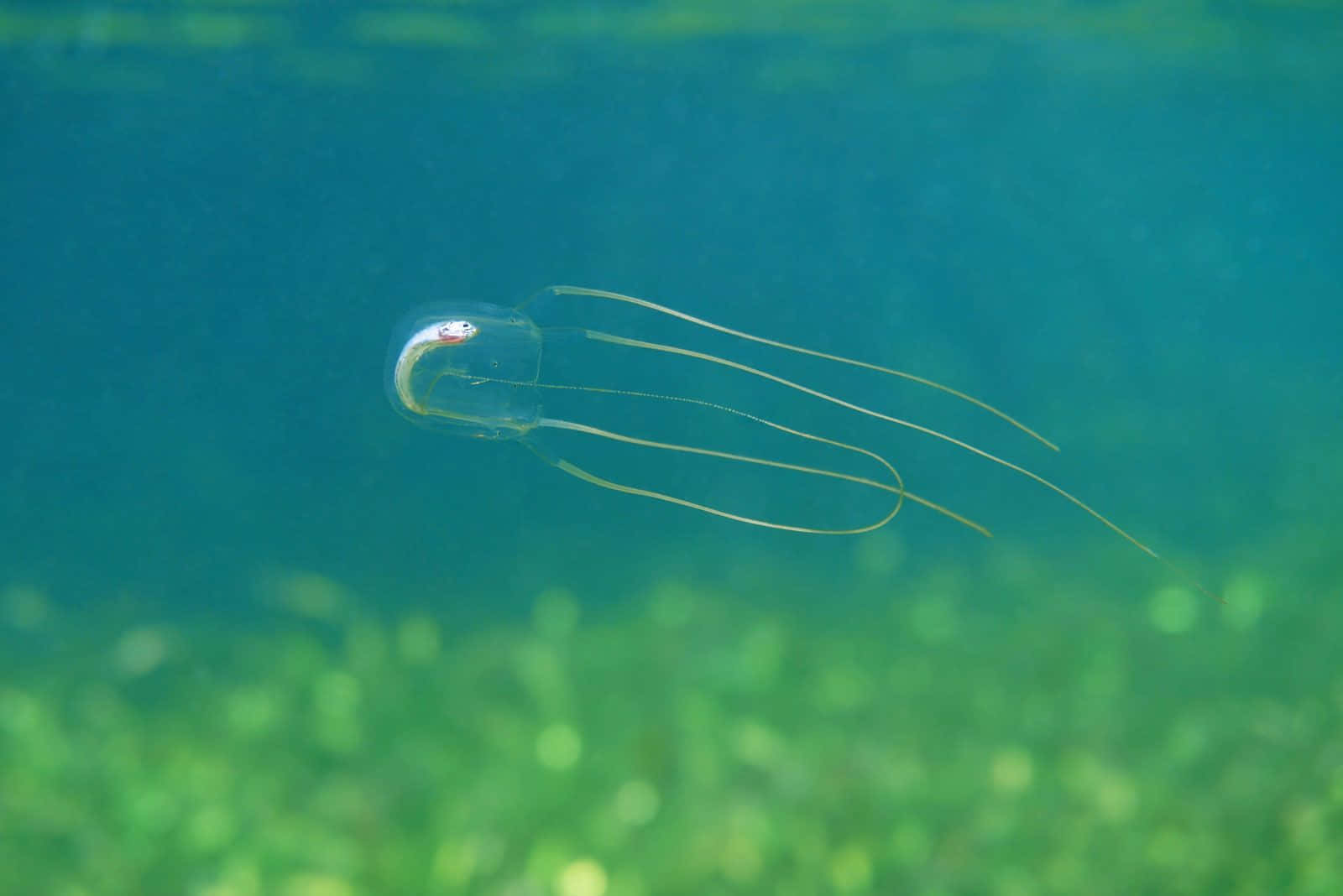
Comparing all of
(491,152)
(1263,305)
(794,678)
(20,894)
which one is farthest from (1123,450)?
(20,894)

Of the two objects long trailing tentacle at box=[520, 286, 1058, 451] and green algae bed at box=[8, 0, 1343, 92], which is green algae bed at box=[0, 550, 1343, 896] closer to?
long trailing tentacle at box=[520, 286, 1058, 451]

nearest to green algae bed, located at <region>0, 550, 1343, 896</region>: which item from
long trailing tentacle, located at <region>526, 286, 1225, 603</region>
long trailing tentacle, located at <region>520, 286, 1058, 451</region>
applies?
long trailing tentacle, located at <region>526, 286, 1225, 603</region>

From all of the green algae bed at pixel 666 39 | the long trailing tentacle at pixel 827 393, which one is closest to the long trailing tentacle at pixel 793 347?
the long trailing tentacle at pixel 827 393

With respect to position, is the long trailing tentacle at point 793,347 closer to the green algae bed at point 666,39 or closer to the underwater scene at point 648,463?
the underwater scene at point 648,463

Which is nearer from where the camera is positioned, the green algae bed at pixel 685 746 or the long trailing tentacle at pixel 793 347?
the green algae bed at pixel 685 746

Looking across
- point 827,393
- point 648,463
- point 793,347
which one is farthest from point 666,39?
point 648,463

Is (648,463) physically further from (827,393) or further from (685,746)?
(685,746)
